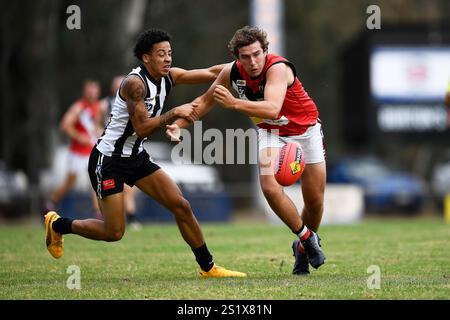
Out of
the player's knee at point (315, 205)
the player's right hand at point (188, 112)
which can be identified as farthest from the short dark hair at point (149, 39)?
the player's knee at point (315, 205)

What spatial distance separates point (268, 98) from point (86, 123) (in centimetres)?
809

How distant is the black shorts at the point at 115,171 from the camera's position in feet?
28.3

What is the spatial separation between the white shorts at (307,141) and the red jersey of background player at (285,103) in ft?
0.15

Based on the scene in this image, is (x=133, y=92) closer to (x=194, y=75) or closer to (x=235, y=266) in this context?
(x=194, y=75)

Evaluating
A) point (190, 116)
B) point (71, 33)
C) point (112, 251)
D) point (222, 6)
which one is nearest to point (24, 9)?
point (71, 33)

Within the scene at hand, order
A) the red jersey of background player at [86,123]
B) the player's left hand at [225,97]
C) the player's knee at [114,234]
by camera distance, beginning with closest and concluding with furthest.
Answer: the player's left hand at [225,97], the player's knee at [114,234], the red jersey of background player at [86,123]

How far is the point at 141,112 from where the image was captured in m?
8.34

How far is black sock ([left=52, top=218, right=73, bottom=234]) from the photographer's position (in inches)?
352

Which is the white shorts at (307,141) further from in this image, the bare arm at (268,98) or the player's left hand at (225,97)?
the player's left hand at (225,97)

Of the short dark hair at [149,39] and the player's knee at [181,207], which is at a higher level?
the short dark hair at [149,39]

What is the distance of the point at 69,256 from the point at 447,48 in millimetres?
16339

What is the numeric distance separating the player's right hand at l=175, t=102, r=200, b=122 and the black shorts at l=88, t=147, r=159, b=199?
62cm

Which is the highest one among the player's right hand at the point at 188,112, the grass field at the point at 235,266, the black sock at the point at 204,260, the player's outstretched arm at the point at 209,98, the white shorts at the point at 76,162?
the player's outstretched arm at the point at 209,98

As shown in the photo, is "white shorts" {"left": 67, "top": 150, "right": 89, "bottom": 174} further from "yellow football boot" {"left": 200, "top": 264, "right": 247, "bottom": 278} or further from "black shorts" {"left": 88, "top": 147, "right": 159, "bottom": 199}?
"yellow football boot" {"left": 200, "top": 264, "right": 247, "bottom": 278}
